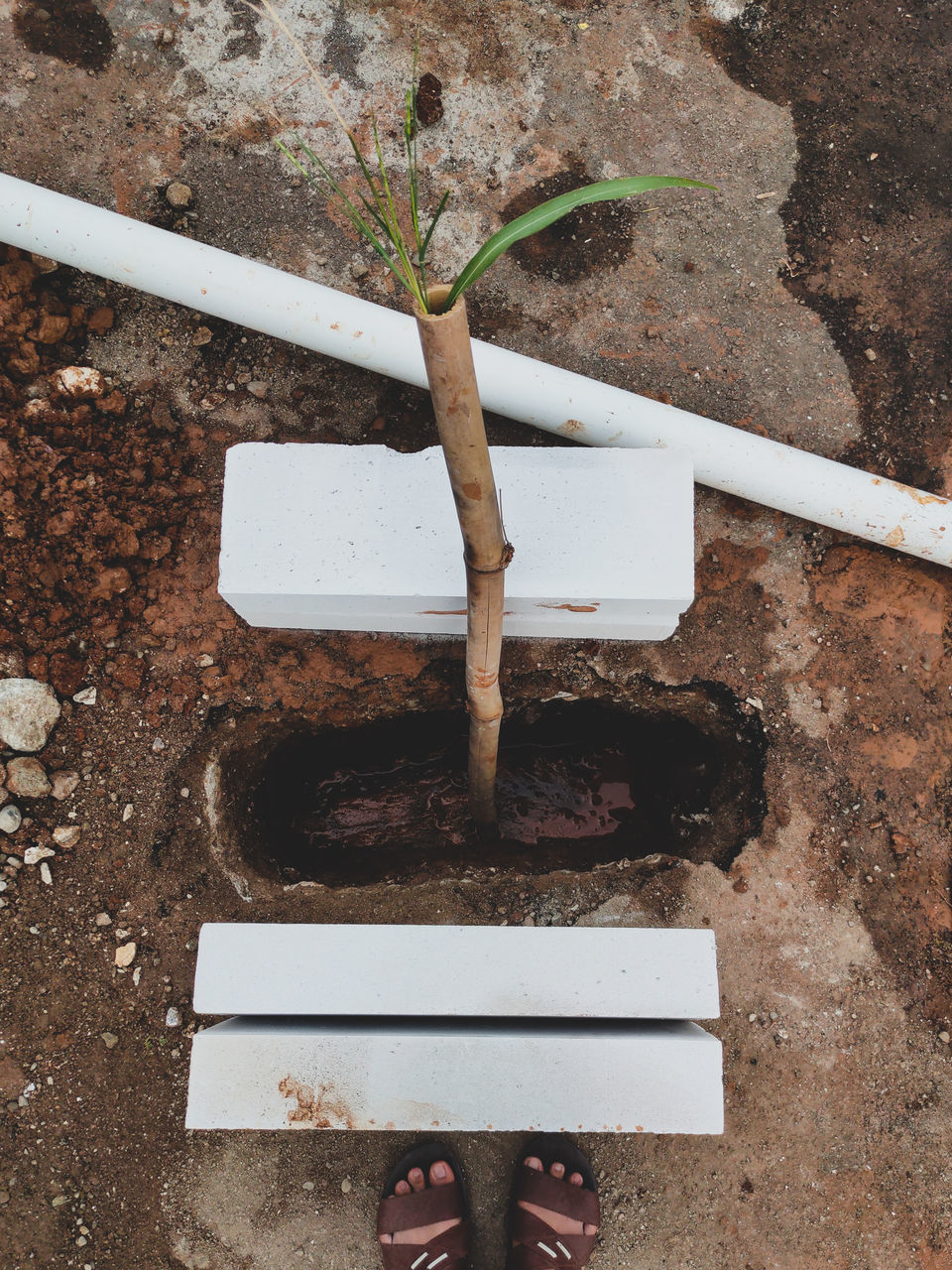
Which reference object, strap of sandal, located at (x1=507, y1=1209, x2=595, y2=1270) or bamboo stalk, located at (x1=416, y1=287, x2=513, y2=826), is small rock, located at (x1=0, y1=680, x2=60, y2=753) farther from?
strap of sandal, located at (x1=507, y1=1209, x2=595, y2=1270)

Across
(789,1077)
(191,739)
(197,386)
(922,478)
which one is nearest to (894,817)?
(789,1077)

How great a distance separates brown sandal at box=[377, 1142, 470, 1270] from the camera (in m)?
2.63

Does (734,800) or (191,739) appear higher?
(191,739)

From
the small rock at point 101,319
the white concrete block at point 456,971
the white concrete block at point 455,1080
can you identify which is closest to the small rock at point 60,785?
the white concrete block at point 456,971

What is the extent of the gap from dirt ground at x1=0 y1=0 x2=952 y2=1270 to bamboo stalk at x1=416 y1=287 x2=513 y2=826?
2.60 ft

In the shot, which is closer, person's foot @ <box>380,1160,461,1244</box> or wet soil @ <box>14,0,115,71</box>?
person's foot @ <box>380,1160,461,1244</box>

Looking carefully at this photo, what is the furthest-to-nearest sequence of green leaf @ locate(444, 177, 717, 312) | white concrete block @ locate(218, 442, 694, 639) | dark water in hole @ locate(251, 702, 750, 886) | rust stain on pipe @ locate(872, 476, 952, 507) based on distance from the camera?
dark water in hole @ locate(251, 702, 750, 886) → rust stain on pipe @ locate(872, 476, 952, 507) → white concrete block @ locate(218, 442, 694, 639) → green leaf @ locate(444, 177, 717, 312)

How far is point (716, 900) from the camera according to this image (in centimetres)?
282

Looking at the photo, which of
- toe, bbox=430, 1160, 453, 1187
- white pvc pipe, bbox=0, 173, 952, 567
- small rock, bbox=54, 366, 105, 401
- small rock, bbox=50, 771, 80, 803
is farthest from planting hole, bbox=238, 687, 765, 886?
small rock, bbox=54, 366, 105, 401

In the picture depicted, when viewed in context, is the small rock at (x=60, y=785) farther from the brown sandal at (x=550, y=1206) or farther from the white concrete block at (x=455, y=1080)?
the brown sandal at (x=550, y=1206)

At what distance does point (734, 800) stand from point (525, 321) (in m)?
2.02

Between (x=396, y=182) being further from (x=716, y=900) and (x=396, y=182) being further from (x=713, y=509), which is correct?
(x=716, y=900)

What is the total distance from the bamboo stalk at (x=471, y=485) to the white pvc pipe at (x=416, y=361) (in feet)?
3.75

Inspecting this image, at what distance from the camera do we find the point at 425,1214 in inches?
103
